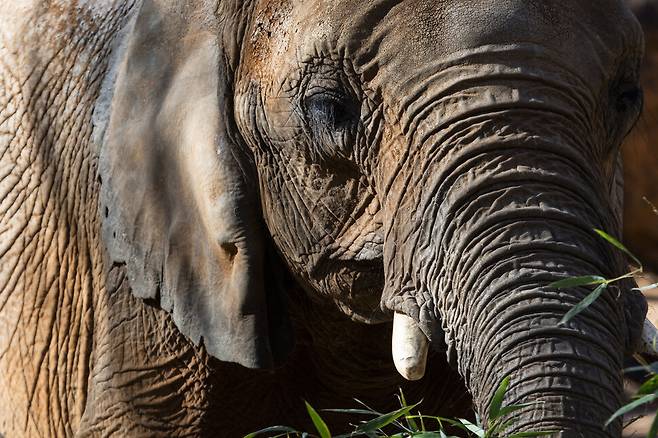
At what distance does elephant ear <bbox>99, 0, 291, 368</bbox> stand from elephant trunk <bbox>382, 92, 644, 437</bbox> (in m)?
0.61

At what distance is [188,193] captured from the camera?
406cm

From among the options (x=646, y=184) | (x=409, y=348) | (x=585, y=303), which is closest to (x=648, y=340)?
(x=409, y=348)

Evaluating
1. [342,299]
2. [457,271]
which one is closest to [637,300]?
[457,271]

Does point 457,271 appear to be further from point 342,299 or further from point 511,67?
point 342,299

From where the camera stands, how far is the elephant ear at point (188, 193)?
12.9 feet

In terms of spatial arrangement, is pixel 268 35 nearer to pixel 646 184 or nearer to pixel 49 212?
pixel 49 212

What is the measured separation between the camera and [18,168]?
15.5ft

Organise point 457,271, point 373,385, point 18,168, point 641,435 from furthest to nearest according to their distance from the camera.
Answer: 1. point 641,435
2. point 18,168
3. point 373,385
4. point 457,271

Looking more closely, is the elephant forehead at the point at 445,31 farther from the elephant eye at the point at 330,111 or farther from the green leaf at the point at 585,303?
the green leaf at the point at 585,303

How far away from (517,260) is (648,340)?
685 millimetres

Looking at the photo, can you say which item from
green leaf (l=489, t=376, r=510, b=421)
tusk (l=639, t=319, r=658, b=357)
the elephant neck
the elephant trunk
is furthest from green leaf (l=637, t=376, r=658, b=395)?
the elephant neck

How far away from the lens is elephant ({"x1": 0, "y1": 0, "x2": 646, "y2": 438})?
311 centimetres

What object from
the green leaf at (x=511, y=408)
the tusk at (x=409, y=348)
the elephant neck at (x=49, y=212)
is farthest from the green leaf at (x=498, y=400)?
the elephant neck at (x=49, y=212)

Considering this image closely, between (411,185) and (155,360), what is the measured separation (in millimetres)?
1230
